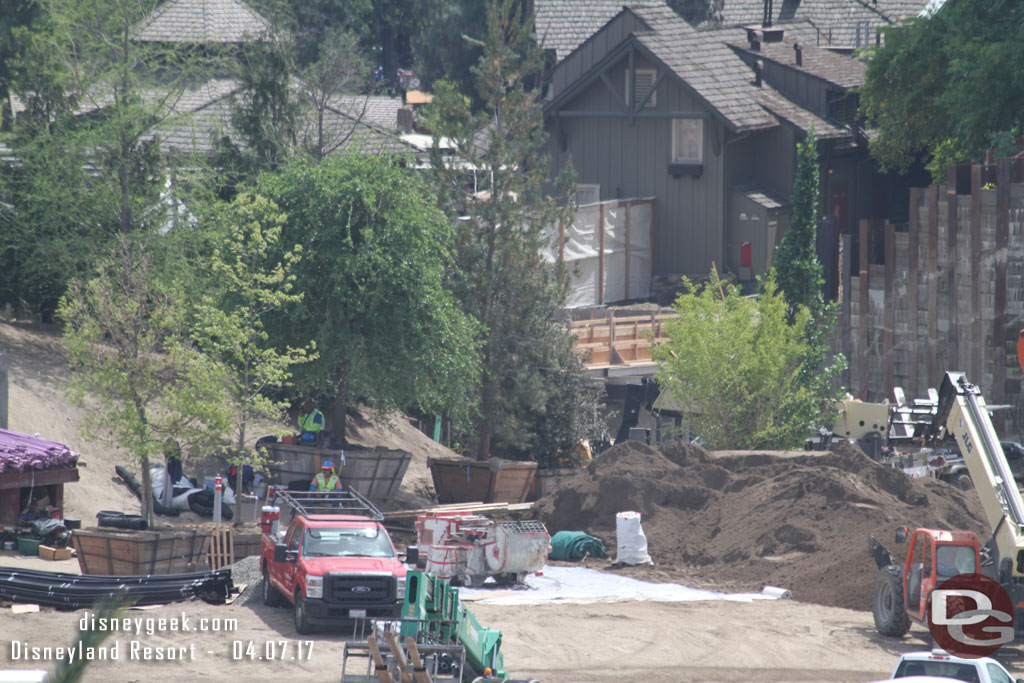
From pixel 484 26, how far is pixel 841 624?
54711mm

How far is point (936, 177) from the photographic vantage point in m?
45.0

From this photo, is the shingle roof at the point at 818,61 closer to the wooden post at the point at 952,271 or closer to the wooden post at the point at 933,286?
the wooden post at the point at 933,286

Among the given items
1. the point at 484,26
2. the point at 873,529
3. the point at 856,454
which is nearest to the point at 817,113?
the point at 484,26

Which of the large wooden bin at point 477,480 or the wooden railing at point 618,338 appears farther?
the wooden railing at point 618,338

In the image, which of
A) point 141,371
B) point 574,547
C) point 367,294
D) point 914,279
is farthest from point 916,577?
point 914,279

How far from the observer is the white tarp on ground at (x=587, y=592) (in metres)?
22.6

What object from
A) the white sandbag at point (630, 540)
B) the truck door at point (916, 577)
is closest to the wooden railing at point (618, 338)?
the white sandbag at point (630, 540)

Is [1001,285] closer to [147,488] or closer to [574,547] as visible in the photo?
[574,547]

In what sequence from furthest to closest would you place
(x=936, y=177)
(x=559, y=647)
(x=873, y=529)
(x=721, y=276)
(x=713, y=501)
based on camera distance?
1. (x=721, y=276)
2. (x=936, y=177)
3. (x=713, y=501)
4. (x=873, y=529)
5. (x=559, y=647)

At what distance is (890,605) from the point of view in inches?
803

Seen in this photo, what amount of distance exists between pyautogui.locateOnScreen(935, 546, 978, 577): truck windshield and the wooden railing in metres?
20.3

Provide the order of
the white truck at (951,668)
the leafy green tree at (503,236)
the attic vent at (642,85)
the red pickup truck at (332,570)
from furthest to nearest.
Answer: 1. the attic vent at (642,85)
2. the leafy green tree at (503,236)
3. the red pickup truck at (332,570)
4. the white truck at (951,668)

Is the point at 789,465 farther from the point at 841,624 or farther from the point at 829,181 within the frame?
the point at 829,181

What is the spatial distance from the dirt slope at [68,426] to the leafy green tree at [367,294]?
3.25 m
